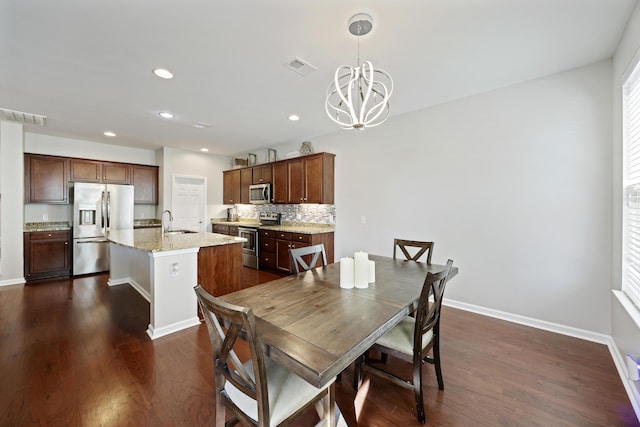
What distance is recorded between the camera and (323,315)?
136cm

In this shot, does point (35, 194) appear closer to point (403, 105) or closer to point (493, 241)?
point (403, 105)

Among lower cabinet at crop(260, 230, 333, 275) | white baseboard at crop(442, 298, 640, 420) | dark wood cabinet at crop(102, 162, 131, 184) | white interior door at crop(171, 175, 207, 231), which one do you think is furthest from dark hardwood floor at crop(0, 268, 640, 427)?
white interior door at crop(171, 175, 207, 231)

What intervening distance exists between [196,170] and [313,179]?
138 inches

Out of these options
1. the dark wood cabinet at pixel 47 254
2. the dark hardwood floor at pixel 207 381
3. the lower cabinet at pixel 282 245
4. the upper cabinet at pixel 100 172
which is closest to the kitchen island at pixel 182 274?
the dark hardwood floor at pixel 207 381

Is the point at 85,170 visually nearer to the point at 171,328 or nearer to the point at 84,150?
the point at 84,150

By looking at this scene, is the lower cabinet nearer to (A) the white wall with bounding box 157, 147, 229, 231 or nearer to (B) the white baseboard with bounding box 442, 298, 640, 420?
(B) the white baseboard with bounding box 442, 298, 640, 420

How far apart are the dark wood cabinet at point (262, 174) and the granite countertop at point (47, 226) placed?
3.65 m

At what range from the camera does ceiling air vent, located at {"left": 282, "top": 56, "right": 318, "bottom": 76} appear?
7.84 ft

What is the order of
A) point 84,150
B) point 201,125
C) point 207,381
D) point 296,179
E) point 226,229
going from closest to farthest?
point 207,381 < point 201,125 < point 296,179 < point 84,150 < point 226,229

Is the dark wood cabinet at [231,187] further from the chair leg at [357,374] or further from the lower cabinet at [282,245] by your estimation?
the chair leg at [357,374]

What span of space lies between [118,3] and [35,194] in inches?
196

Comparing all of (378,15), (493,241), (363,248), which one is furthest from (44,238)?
(493,241)

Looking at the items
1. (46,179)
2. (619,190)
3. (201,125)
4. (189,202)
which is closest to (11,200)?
(46,179)

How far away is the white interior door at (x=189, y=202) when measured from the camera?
6.20 metres
